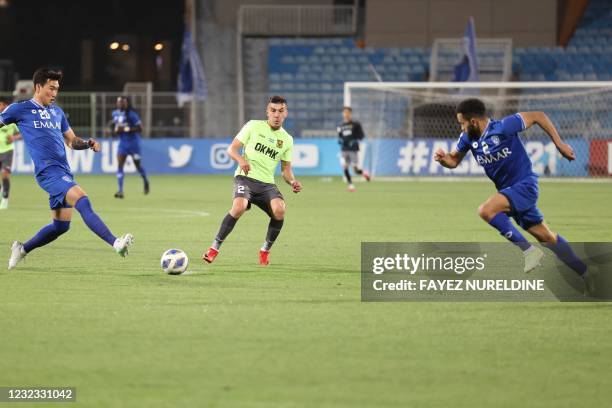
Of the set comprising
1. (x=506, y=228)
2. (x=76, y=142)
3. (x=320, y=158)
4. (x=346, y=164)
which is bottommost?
(x=320, y=158)

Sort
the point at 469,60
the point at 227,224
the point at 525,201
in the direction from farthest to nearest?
1. the point at 469,60
2. the point at 227,224
3. the point at 525,201

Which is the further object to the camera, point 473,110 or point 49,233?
point 49,233

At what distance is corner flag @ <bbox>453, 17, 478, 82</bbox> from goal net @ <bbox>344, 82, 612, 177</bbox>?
1.72ft

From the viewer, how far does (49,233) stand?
11547 millimetres

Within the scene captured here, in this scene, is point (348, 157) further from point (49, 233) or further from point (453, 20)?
point (49, 233)

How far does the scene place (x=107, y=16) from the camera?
51.5 m

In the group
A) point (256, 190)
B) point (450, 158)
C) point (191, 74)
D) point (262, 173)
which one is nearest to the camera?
point (450, 158)

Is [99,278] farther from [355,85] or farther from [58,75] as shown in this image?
[355,85]

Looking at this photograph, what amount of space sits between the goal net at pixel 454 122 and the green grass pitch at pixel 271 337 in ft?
65.8

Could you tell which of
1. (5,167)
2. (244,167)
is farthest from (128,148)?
(244,167)

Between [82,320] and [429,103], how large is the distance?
2965 cm

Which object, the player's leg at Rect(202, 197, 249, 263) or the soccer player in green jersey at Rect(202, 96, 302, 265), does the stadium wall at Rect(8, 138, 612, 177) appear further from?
the player's leg at Rect(202, 197, 249, 263)

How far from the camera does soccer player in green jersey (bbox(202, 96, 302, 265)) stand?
1191 cm

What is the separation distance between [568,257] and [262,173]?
13.0 ft
